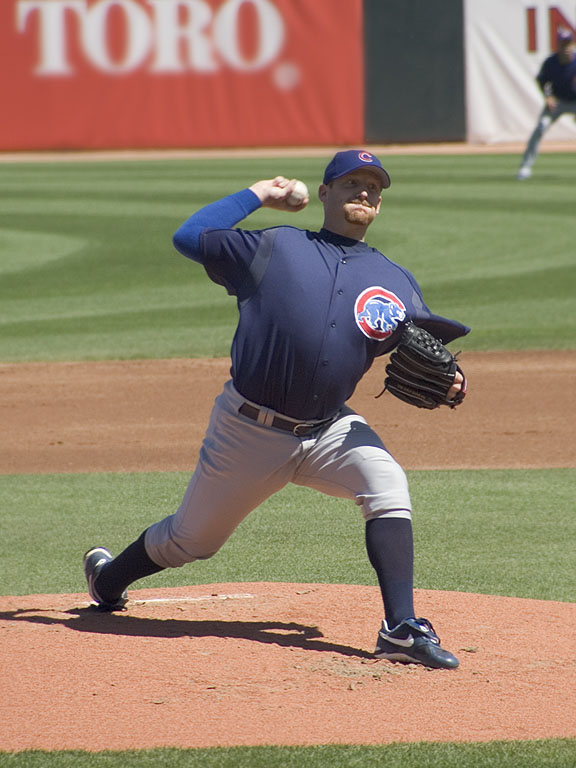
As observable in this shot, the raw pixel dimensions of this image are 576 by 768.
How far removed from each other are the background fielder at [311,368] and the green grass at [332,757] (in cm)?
65

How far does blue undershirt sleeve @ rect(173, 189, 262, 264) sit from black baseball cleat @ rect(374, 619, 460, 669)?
135 centimetres

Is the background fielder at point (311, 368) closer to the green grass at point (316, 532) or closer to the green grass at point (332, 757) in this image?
the green grass at point (332, 757)

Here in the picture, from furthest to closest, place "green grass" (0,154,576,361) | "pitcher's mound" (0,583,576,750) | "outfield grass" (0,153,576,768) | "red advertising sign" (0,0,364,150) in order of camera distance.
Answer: "red advertising sign" (0,0,364,150)
"green grass" (0,154,576,361)
"outfield grass" (0,153,576,768)
"pitcher's mound" (0,583,576,750)

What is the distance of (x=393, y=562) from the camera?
13.7ft

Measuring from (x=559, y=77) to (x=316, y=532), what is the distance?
15.0 metres

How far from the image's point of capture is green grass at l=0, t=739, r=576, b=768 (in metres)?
3.38

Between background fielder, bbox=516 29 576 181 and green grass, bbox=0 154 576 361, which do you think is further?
background fielder, bbox=516 29 576 181

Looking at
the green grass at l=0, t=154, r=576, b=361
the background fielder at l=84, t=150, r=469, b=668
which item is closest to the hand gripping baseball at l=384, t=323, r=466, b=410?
the background fielder at l=84, t=150, r=469, b=668

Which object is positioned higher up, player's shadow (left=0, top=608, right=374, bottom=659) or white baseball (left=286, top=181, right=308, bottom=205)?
white baseball (left=286, top=181, right=308, bottom=205)

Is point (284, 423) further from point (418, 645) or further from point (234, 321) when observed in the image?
point (234, 321)

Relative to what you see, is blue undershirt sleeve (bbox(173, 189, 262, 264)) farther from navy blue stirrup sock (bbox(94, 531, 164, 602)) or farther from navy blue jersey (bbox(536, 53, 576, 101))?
navy blue jersey (bbox(536, 53, 576, 101))

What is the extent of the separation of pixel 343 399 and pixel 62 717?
1.37 meters

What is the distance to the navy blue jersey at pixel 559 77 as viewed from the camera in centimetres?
1958

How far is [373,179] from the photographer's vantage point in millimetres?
4328
